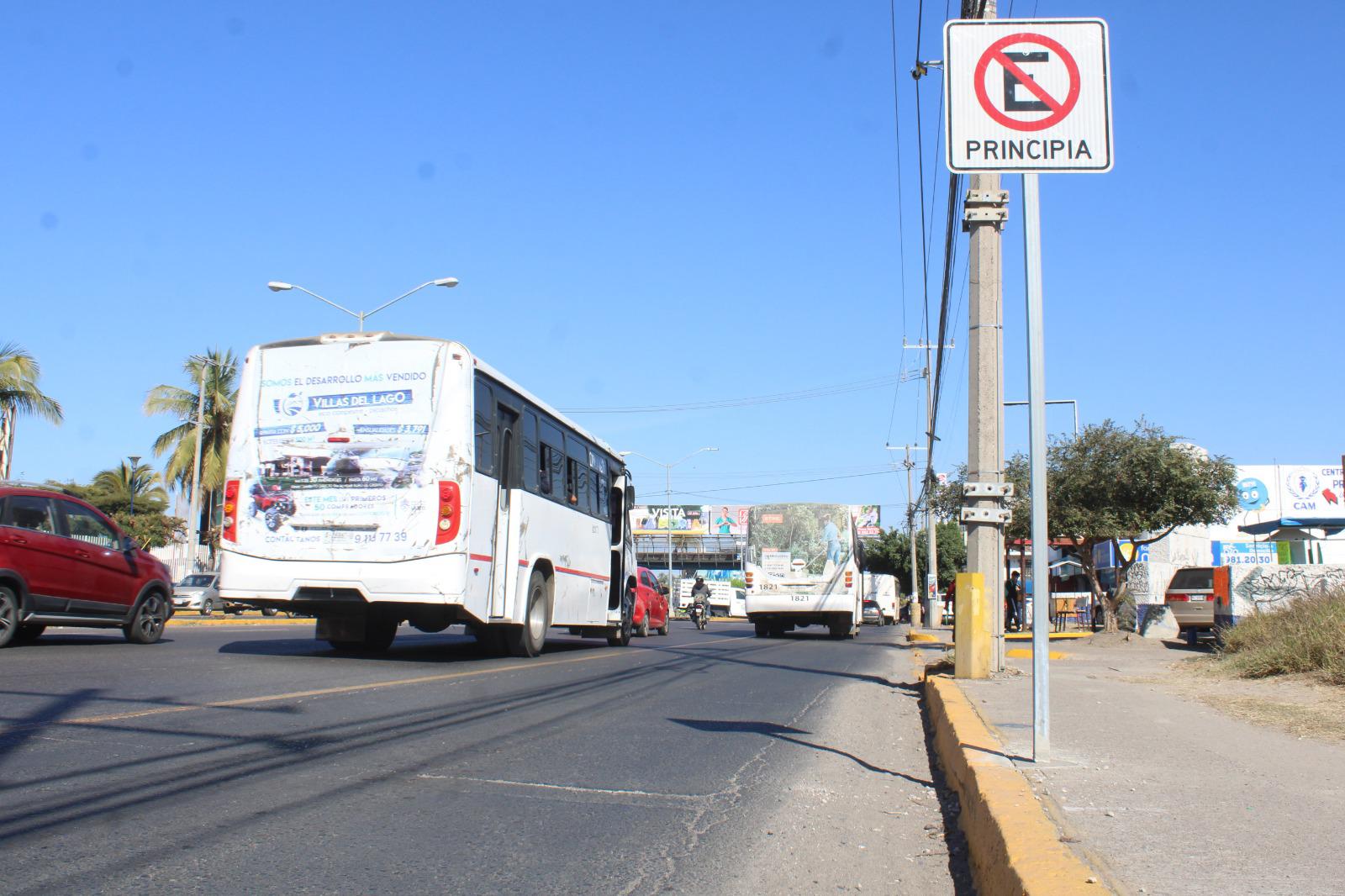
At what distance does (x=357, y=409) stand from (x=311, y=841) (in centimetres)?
773

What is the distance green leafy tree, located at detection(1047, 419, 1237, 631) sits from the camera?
72.5ft

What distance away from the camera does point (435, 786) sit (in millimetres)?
5414

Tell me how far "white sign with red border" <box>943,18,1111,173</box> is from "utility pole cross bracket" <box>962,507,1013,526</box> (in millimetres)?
6148

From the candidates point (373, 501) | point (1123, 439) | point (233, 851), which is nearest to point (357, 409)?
point (373, 501)

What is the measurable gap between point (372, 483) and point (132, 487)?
59.1m

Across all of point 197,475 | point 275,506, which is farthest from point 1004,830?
point 197,475

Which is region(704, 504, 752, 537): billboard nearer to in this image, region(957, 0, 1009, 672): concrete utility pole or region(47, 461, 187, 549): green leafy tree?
region(47, 461, 187, 549): green leafy tree

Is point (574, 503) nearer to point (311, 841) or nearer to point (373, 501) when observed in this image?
point (373, 501)

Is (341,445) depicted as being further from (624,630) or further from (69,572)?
(624,630)

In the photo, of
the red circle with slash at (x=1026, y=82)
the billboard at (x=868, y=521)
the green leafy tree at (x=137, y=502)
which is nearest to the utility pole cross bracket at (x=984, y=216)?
the red circle with slash at (x=1026, y=82)

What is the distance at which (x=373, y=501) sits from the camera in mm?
11289

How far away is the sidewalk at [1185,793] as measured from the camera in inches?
141

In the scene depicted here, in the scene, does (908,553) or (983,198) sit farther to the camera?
(908,553)

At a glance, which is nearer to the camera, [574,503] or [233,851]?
[233,851]
